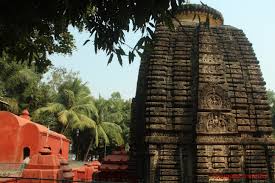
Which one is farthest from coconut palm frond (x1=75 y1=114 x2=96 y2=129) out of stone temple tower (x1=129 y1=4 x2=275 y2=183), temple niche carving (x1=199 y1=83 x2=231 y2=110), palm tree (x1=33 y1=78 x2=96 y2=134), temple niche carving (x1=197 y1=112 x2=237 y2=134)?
temple niche carving (x1=197 y1=112 x2=237 y2=134)

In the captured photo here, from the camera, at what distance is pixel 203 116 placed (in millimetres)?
9922

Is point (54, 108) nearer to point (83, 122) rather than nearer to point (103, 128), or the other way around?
point (83, 122)

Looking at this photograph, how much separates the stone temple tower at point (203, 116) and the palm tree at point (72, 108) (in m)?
16.7

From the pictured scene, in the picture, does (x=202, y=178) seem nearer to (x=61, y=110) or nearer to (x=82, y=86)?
(x=61, y=110)

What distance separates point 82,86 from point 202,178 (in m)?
22.8

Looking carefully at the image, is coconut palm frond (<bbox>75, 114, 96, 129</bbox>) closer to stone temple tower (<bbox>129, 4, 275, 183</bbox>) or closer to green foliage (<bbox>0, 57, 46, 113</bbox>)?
green foliage (<bbox>0, 57, 46, 113</bbox>)

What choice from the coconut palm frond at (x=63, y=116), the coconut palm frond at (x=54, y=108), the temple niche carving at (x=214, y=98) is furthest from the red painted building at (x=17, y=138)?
the temple niche carving at (x=214, y=98)

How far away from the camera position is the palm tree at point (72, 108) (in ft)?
91.9

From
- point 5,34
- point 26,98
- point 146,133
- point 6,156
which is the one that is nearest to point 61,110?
point 26,98

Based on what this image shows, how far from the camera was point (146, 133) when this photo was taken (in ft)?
34.4

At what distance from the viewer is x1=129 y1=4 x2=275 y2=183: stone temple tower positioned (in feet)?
32.1

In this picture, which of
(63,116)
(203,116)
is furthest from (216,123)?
(63,116)

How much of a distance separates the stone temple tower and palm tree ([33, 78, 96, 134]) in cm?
1667

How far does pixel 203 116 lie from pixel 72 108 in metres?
20.2
